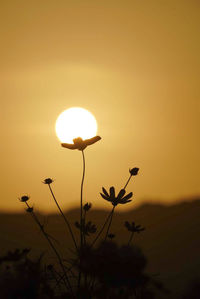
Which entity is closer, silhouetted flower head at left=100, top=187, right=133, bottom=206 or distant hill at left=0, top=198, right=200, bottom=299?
silhouetted flower head at left=100, top=187, right=133, bottom=206

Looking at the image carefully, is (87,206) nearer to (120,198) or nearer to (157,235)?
(120,198)

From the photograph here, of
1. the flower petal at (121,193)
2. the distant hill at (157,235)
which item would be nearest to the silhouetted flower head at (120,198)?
the flower petal at (121,193)

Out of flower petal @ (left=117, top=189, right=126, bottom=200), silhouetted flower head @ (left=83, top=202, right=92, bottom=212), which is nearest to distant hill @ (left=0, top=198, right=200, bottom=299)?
silhouetted flower head @ (left=83, top=202, right=92, bottom=212)

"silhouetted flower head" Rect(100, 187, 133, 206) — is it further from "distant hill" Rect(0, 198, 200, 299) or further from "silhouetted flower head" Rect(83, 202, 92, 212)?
"distant hill" Rect(0, 198, 200, 299)

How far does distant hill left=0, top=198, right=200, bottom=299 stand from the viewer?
1729 millimetres

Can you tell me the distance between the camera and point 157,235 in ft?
7.49

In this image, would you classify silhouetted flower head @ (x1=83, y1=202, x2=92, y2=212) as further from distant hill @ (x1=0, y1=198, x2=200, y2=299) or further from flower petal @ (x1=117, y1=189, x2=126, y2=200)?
distant hill @ (x1=0, y1=198, x2=200, y2=299)

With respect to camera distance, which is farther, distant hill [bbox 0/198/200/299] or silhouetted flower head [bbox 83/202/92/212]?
distant hill [bbox 0/198/200/299]

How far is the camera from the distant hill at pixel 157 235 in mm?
1729

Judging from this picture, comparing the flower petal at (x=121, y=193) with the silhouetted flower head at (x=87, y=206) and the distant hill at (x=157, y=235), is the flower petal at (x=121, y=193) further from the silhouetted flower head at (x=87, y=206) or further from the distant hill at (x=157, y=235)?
the distant hill at (x=157, y=235)

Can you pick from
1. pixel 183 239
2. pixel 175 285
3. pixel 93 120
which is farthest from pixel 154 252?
pixel 93 120

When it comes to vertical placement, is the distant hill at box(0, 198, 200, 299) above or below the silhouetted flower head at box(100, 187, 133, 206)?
above

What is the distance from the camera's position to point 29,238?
195cm

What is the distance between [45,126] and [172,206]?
122 centimetres
